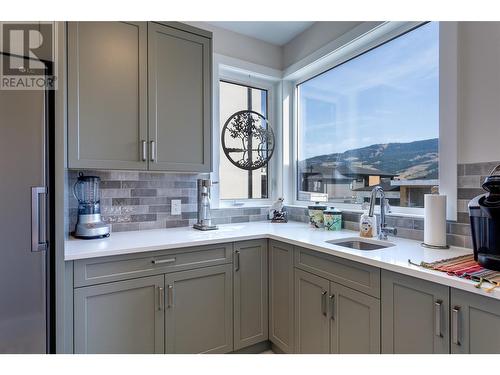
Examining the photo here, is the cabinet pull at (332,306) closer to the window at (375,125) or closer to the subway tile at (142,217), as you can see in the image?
the window at (375,125)

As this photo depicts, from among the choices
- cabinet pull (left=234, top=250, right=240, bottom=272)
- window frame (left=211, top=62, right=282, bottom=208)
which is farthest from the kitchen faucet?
window frame (left=211, top=62, right=282, bottom=208)

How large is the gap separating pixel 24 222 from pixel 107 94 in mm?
896

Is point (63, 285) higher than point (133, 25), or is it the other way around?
point (133, 25)

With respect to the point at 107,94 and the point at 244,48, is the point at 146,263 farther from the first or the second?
the point at 244,48

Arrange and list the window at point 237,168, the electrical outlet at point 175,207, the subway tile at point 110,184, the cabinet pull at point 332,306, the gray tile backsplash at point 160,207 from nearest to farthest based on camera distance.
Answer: the cabinet pull at point 332,306, the gray tile backsplash at point 160,207, the subway tile at point 110,184, the electrical outlet at point 175,207, the window at point 237,168

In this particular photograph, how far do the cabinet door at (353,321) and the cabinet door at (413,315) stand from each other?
5 cm

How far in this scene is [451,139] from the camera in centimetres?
159

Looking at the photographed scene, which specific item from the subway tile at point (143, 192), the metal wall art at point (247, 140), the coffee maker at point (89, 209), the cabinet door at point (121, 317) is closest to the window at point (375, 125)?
the metal wall art at point (247, 140)

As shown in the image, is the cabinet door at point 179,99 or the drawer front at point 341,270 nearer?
the drawer front at point 341,270

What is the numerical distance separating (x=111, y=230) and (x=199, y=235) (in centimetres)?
67

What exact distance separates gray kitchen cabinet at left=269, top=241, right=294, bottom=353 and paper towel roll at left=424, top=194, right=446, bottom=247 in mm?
→ 792

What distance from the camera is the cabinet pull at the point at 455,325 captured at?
3.54 ft
